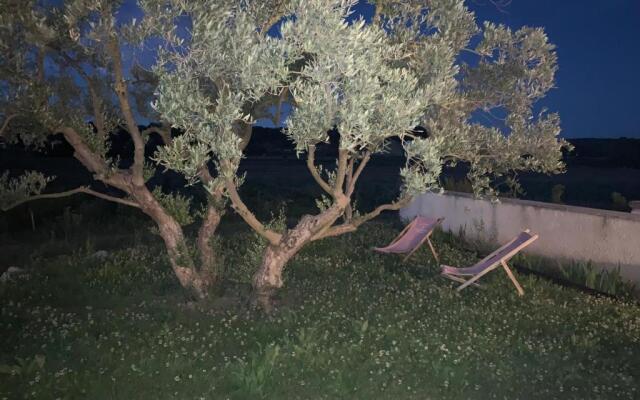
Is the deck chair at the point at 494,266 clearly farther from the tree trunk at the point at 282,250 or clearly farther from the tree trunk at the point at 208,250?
the tree trunk at the point at 208,250

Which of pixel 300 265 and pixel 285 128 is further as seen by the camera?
pixel 300 265

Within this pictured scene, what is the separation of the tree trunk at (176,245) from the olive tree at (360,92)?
77cm

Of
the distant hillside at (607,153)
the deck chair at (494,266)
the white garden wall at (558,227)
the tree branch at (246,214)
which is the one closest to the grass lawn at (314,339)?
the deck chair at (494,266)

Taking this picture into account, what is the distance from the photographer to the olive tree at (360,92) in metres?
5.52

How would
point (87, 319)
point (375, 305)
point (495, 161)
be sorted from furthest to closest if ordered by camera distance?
point (495, 161)
point (375, 305)
point (87, 319)

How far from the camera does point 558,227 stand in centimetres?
1009

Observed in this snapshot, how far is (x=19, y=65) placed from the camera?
6.15 m

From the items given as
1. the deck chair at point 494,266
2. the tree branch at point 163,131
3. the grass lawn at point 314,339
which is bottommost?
the grass lawn at point 314,339

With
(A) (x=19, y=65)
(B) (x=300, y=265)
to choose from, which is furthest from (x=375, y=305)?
(A) (x=19, y=65)

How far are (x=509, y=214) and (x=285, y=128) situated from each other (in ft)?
22.2

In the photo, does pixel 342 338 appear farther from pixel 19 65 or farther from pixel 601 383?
pixel 19 65

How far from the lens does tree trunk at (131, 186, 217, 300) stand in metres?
7.00

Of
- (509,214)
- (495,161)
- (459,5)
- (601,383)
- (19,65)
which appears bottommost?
(601,383)

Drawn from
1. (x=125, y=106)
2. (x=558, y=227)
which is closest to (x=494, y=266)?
(x=558, y=227)
